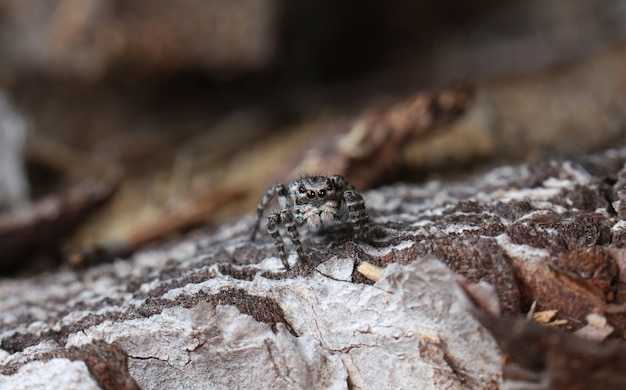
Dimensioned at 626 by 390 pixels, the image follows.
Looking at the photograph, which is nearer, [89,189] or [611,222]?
[611,222]

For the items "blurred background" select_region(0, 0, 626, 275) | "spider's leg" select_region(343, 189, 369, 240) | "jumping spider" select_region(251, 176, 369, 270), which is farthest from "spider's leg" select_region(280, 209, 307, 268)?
"blurred background" select_region(0, 0, 626, 275)

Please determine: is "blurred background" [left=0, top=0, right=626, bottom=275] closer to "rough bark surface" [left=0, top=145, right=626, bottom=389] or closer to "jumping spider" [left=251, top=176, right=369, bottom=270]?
"jumping spider" [left=251, top=176, right=369, bottom=270]

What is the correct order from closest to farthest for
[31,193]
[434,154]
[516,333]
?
[516,333] → [434,154] → [31,193]

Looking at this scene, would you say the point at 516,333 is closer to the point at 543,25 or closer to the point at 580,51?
the point at 580,51

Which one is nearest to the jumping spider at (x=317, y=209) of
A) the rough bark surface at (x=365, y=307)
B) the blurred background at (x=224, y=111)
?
the rough bark surface at (x=365, y=307)

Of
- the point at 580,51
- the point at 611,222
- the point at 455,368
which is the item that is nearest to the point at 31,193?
the point at 455,368

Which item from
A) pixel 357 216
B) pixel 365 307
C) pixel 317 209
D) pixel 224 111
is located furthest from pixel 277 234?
pixel 224 111

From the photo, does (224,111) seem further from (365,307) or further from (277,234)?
(365,307)
